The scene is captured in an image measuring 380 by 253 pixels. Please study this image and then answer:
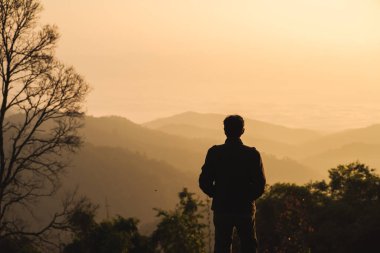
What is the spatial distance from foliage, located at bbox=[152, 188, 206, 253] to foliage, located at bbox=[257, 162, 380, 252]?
6.52 meters

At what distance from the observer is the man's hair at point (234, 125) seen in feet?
23.2

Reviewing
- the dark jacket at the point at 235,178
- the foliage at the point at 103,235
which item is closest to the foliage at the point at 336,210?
the foliage at the point at 103,235

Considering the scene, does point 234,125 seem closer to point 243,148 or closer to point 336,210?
point 243,148

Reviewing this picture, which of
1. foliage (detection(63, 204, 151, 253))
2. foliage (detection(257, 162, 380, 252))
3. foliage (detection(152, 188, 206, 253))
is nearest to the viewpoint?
foliage (detection(63, 204, 151, 253))

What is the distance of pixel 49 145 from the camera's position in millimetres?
20609

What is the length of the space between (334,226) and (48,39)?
1063 inches

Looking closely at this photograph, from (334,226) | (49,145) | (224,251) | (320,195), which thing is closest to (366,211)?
(334,226)

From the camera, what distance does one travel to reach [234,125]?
7086 mm

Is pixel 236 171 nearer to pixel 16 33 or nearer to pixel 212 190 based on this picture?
pixel 212 190

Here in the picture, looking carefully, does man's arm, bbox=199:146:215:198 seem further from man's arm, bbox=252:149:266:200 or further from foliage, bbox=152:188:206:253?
foliage, bbox=152:188:206:253

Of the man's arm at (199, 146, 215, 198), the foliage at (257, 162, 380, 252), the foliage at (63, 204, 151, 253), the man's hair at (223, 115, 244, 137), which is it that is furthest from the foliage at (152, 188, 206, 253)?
the man's hair at (223, 115, 244, 137)

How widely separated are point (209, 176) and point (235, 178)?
39 cm

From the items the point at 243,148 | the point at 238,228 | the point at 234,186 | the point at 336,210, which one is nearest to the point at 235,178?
the point at 234,186

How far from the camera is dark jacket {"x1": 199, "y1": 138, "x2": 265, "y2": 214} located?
22.6 ft
